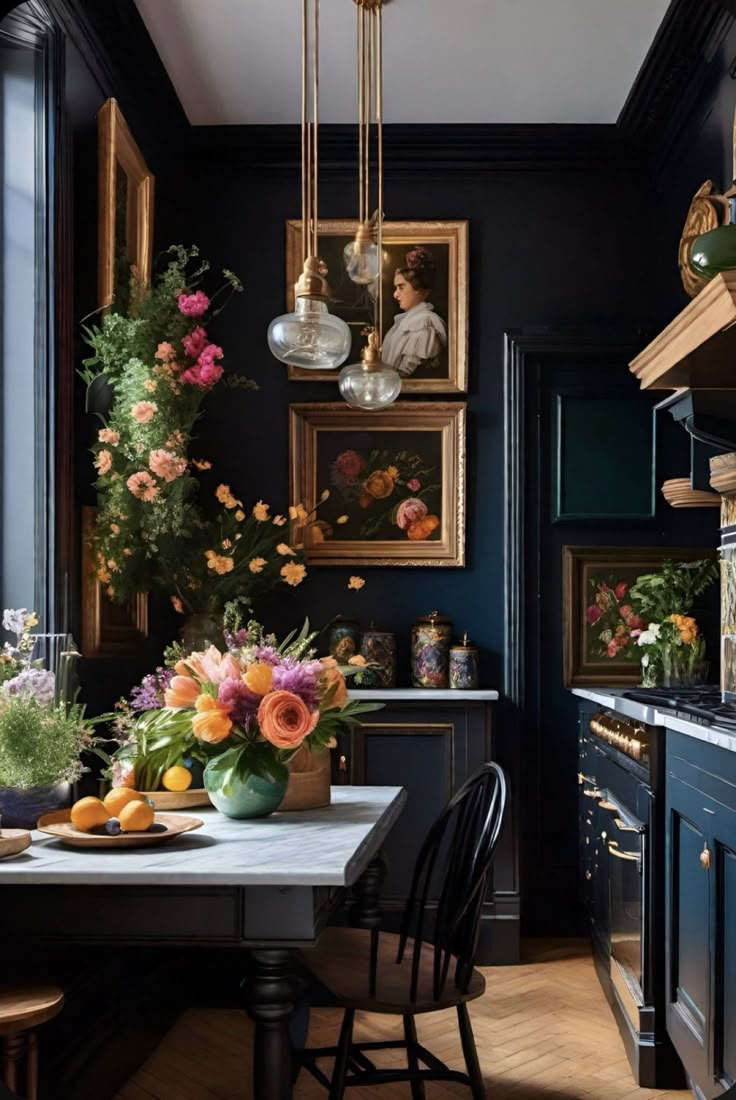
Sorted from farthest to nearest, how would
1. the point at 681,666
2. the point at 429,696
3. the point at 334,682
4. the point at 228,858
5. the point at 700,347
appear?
1. the point at 429,696
2. the point at 681,666
3. the point at 700,347
4. the point at 334,682
5. the point at 228,858

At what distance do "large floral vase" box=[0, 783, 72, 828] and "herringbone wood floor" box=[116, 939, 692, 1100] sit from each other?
41.8 inches

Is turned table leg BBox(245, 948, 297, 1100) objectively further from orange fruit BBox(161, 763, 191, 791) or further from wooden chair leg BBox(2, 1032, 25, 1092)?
orange fruit BBox(161, 763, 191, 791)

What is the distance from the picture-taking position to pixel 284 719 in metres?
2.36

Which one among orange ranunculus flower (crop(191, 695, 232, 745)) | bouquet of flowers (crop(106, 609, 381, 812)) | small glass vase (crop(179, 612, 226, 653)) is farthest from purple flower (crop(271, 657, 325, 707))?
small glass vase (crop(179, 612, 226, 653))

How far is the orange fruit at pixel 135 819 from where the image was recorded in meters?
2.21

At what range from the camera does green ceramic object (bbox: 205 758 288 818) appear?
2469 millimetres

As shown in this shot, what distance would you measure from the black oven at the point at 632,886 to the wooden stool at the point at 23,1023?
164 centimetres

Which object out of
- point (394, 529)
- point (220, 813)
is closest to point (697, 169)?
point (394, 529)

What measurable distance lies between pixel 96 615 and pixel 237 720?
3.36ft

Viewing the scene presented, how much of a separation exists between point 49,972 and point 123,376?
1.56m

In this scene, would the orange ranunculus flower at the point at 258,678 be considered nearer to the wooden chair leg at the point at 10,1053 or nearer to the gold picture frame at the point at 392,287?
the wooden chair leg at the point at 10,1053

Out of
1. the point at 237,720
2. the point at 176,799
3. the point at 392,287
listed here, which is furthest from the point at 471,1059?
the point at 392,287

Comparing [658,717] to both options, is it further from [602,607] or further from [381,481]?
[381,481]

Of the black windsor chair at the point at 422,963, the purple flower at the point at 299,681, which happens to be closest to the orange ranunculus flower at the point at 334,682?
the purple flower at the point at 299,681
